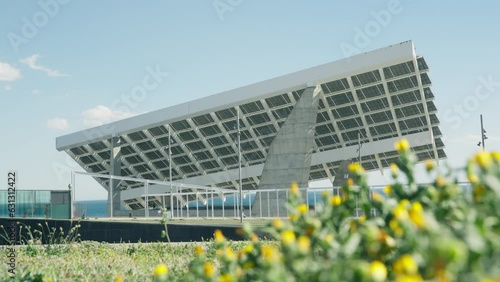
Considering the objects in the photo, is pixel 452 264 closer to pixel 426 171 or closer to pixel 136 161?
pixel 426 171

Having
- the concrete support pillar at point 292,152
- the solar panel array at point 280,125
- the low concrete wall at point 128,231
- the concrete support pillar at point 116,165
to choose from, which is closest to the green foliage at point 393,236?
the low concrete wall at point 128,231

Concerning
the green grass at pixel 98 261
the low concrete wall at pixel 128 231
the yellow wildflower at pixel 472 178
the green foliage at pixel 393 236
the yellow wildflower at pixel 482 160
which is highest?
the yellow wildflower at pixel 482 160

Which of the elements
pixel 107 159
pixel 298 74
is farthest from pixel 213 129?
pixel 107 159

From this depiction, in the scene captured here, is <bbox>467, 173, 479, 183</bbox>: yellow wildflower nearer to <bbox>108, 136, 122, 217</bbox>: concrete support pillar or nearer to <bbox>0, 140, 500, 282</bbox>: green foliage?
<bbox>0, 140, 500, 282</bbox>: green foliage

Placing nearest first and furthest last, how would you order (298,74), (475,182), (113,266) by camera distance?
(475,182)
(113,266)
(298,74)

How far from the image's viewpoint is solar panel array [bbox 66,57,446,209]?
39.1m

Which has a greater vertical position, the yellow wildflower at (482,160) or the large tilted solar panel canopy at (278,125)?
the large tilted solar panel canopy at (278,125)

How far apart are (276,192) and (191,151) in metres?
13.0

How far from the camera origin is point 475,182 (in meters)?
3.66

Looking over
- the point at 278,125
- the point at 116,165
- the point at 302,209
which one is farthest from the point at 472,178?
the point at 116,165

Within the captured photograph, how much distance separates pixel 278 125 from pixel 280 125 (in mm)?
173

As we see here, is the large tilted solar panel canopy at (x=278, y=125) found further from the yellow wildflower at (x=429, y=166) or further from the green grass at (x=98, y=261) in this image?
the yellow wildflower at (x=429, y=166)

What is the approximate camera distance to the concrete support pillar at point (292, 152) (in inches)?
1492

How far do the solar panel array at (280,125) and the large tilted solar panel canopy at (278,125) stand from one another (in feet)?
0.23
